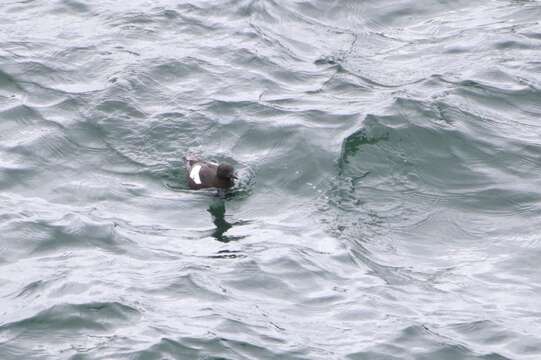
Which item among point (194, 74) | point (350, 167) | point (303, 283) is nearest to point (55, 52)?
point (194, 74)

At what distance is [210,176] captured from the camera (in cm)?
1302

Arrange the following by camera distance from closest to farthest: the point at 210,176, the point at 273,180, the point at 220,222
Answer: the point at 220,222
the point at 210,176
the point at 273,180

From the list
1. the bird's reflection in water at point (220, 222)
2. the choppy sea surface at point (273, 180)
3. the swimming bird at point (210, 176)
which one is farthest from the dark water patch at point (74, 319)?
the swimming bird at point (210, 176)

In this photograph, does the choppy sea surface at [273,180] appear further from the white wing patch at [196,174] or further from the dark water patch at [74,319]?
the white wing patch at [196,174]

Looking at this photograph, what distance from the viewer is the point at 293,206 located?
12797 millimetres

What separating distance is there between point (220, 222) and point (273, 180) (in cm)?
113

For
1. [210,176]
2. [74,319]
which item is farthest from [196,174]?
[74,319]

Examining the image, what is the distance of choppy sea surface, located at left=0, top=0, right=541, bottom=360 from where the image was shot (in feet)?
34.0

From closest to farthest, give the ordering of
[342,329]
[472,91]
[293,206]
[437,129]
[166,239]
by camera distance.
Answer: [342,329] → [166,239] → [293,206] → [437,129] → [472,91]

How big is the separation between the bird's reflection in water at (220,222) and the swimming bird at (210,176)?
20 cm

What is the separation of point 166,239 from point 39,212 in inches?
58.7

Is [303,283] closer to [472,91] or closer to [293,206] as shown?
[293,206]

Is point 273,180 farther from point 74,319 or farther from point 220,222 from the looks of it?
point 74,319

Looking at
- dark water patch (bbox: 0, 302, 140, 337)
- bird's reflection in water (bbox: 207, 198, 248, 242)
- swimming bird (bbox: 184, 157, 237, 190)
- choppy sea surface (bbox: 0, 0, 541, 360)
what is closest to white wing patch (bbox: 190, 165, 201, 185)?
swimming bird (bbox: 184, 157, 237, 190)
